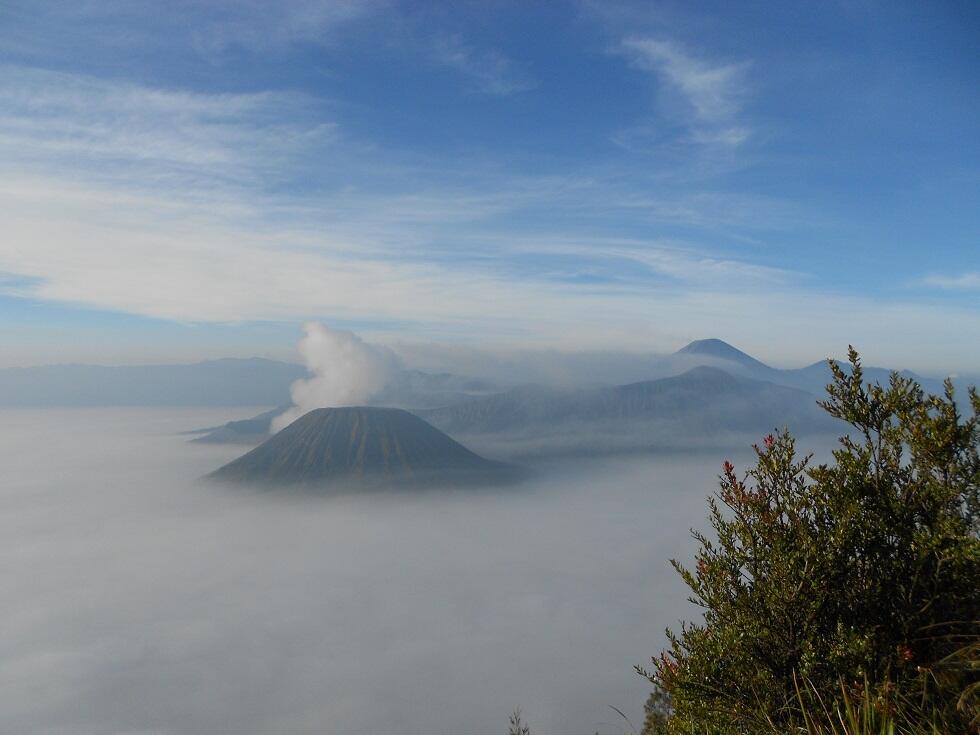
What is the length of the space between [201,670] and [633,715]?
13212cm

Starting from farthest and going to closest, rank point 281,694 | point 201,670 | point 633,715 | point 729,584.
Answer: point 201,670, point 281,694, point 633,715, point 729,584

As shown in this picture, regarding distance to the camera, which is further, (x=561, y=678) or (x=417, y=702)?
(x=561, y=678)

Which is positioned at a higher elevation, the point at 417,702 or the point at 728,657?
the point at 728,657

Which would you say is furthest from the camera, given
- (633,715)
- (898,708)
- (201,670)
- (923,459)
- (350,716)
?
(201,670)

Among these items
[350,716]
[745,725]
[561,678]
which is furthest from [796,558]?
[561,678]

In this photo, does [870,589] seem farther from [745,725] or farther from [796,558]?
[745,725]

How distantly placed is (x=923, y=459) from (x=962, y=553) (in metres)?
1.87

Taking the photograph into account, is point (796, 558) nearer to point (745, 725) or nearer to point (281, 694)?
point (745, 725)

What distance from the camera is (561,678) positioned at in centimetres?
17238

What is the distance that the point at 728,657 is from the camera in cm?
1020

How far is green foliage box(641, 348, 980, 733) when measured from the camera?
28.7 ft

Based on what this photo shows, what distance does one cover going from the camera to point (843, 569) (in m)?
9.46

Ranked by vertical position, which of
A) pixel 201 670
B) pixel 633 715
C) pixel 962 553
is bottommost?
pixel 201 670

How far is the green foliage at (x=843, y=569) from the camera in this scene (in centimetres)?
874
